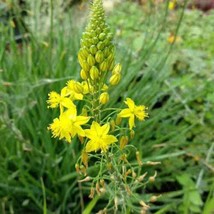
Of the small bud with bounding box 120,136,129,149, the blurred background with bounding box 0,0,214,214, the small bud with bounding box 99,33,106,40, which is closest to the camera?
the small bud with bounding box 99,33,106,40

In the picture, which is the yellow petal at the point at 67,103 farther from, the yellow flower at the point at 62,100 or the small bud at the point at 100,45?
the small bud at the point at 100,45

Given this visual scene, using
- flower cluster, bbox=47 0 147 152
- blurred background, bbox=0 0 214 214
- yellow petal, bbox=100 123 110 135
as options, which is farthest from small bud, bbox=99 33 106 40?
blurred background, bbox=0 0 214 214

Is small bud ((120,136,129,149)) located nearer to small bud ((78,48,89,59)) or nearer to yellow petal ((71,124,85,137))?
yellow petal ((71,124,85,137))

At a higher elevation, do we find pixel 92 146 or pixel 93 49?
pixel 93 49

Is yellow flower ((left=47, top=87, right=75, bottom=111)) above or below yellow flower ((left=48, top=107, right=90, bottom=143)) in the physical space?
Result: above

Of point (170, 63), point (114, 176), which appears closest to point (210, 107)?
point (170, 63)

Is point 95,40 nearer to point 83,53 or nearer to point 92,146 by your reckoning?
point 83,53

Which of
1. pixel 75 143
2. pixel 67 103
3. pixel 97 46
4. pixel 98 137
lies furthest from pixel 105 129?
pixel 75 143

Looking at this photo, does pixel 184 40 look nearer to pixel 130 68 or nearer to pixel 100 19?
pixel 130 68
